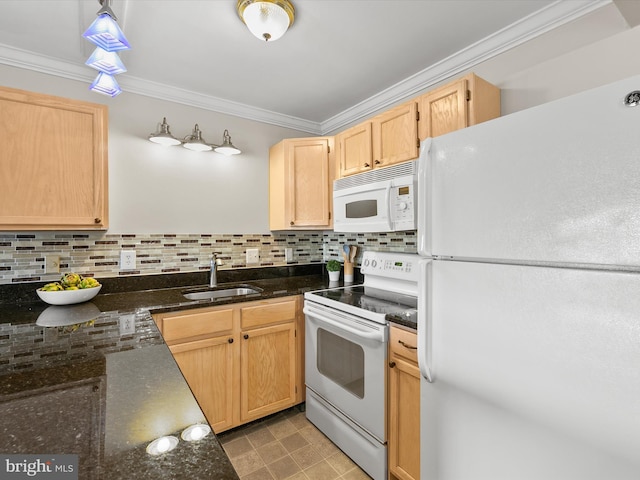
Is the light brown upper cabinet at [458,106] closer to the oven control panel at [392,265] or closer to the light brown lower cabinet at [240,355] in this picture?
the oven control panel at [392,265]

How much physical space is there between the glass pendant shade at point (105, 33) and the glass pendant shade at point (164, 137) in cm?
89

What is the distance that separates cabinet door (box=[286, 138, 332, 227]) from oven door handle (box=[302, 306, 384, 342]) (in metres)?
0.77

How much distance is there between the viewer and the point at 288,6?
150 centimetres

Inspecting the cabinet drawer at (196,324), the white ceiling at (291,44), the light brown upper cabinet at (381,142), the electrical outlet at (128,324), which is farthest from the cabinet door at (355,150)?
the electrical outlet at (128,324)

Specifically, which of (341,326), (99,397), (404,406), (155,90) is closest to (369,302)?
(341,326)

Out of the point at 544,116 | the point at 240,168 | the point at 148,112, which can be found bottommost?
the point at 544,116

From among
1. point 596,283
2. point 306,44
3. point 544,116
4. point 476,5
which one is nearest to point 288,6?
point 306,44

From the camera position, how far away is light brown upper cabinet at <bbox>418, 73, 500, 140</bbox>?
165 cm

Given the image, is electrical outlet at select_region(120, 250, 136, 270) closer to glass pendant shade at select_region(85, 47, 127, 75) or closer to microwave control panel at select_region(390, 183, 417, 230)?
glass pendant shade at select_region(85, 47, 127, 75)

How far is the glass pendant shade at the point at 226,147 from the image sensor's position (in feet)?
8.04

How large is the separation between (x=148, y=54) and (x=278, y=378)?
223cm

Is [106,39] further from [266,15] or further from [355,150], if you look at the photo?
[355,150]

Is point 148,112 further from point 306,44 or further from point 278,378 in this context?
point 278,378

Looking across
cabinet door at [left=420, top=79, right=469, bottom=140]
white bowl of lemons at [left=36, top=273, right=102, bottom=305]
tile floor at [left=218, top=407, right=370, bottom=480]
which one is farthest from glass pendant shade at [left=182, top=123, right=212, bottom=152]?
tile floor at [left=218, top=407, right=370, bottom=480]
